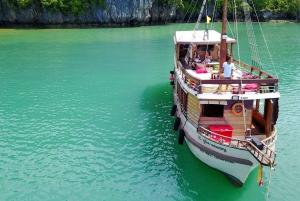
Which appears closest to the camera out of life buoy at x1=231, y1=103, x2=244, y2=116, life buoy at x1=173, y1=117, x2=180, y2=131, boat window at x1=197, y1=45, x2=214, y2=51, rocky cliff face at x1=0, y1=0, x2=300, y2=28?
life buoy at x1=231, y1=103, x2=244, y2=116

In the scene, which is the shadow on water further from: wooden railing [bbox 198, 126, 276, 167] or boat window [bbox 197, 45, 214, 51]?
boat window [bbox 197, 45, 214, 51]

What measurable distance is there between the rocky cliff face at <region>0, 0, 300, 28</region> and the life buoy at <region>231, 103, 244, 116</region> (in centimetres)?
6696

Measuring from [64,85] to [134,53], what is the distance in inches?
687

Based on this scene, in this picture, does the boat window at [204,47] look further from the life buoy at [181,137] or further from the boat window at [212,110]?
the boat window at [212,110]

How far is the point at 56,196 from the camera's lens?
42.8 ft

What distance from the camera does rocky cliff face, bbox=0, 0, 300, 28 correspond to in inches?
2938

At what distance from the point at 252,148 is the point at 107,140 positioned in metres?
9.19

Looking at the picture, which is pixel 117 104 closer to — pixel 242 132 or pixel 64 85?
pixel 64 85

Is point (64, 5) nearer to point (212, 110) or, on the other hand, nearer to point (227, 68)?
point (227, 68)

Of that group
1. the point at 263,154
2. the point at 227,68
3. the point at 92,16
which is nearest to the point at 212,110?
the point at 227,68

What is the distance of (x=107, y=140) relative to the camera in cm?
1764

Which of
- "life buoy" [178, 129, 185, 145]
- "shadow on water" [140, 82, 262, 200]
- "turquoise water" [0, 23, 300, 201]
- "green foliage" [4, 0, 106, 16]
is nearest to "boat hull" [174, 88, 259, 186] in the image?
"shadow on water" [140, 82, 262, 200]

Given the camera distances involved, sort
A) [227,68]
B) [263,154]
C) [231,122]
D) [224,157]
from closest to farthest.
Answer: [263,154] → [224,157] → [231,122] → [227,68]

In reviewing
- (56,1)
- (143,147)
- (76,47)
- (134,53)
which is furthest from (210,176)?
(56,1)
